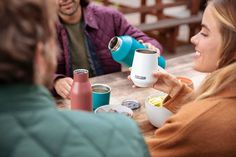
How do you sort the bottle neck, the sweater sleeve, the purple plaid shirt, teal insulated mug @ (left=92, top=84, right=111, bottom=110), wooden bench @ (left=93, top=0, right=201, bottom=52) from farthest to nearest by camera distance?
wooden bench @ (left=93, top=0, right=201, bottom=52) → the purple plaid shirt → teal insulated mug @ (left=92, top=84, right=111, bottom=110) → the sweater sleeve → the bottle neck

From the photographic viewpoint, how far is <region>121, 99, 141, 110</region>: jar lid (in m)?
1.74

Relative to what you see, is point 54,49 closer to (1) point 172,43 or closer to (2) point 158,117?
(2) point 158,117

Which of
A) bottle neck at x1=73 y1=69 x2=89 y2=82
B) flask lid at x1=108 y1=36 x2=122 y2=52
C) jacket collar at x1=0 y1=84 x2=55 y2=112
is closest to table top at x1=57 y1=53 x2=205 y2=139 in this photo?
flask lid at x1=108 y1=36 x2=122 y2=52

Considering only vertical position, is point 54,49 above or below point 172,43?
above

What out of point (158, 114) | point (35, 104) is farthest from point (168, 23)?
point (35, 104)

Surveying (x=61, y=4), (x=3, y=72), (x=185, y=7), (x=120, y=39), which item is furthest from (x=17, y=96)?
(x=185, y=7)

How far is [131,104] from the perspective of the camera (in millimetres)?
1760

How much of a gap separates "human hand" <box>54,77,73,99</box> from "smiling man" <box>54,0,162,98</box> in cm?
37

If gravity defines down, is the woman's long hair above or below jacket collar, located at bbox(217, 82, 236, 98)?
above

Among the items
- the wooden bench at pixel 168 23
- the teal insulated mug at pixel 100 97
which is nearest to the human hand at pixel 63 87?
the teal insulated mug at pixel 100 97

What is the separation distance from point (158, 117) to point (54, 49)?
0.84 metres

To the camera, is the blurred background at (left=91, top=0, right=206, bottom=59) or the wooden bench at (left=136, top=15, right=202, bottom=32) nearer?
the wooden bench at (left=136, top=15, right=202, bottom=32)

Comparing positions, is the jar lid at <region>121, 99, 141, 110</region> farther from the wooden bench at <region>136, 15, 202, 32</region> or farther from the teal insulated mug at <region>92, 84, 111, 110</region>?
the wooden bench at <region>136, 15, 202, 32</region>

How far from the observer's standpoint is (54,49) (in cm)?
79
